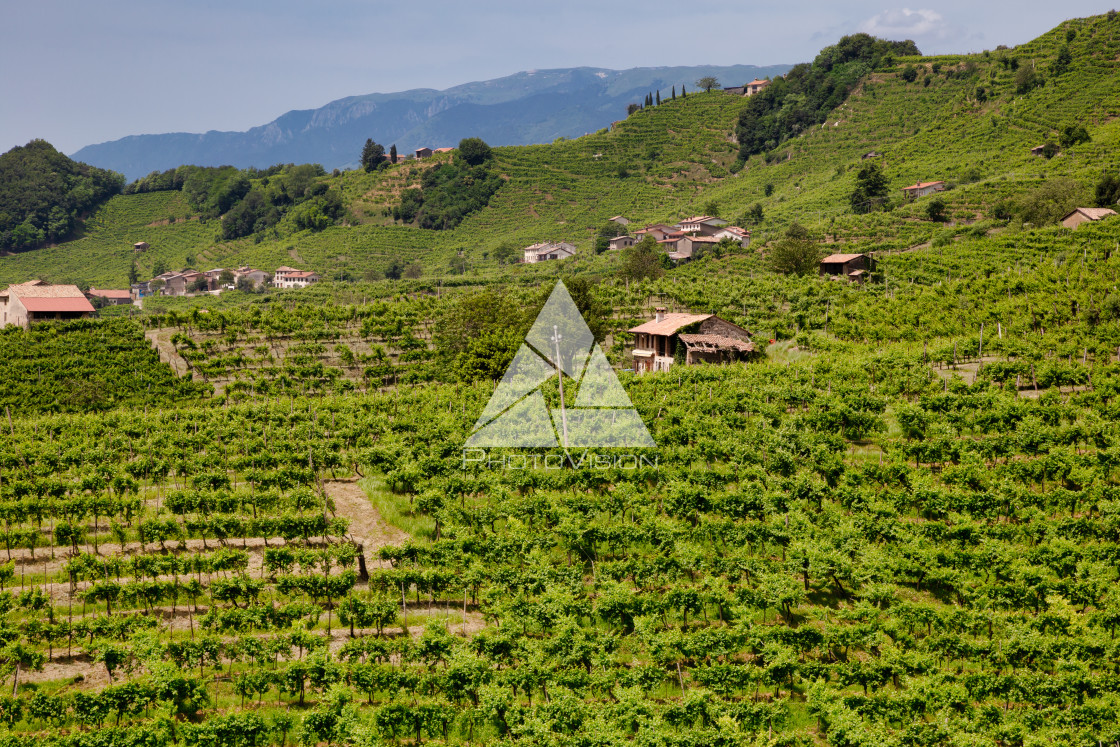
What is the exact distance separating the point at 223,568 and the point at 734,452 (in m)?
18.0

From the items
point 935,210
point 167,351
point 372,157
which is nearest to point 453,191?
point 372,157

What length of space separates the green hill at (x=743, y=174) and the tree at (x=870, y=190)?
7.47 feet

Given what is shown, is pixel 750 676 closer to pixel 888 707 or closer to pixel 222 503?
pixel 888 707

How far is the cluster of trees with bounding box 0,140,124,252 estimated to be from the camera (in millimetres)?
129375

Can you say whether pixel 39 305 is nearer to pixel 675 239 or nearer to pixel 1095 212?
pixel 675 239

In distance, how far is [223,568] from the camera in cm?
2298

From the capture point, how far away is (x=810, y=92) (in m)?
132

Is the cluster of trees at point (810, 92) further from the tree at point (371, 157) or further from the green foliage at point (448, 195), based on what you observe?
the tree at point (371, 157)

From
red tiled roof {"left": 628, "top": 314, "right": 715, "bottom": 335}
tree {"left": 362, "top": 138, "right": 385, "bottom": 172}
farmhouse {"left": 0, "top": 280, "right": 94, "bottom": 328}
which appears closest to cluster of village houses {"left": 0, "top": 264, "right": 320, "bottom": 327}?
farmhouse {"left": 0, "top": 280, "right": 94, "bottom": 328}

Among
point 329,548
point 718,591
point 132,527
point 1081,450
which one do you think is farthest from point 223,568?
point 1081,450

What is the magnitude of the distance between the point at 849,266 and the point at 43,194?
132936mm

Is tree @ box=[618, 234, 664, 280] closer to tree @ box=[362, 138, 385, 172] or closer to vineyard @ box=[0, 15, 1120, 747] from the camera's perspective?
vineyard @ box=[0, 15, 1120, 747]

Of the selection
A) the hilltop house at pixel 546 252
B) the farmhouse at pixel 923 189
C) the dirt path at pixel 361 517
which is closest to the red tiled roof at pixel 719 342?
the dirt path at pixel 361 517

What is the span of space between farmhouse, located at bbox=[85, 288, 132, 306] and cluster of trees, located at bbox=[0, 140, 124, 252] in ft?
130
